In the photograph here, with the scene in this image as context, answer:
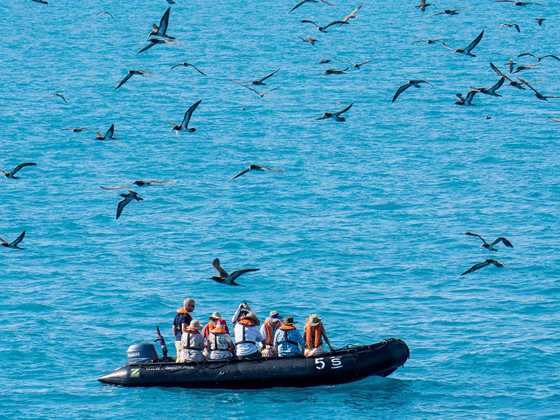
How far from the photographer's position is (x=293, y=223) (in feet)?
259

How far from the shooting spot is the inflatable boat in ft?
164

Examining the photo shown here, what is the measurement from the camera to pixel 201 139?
104m

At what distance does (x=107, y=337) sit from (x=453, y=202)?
3072cm

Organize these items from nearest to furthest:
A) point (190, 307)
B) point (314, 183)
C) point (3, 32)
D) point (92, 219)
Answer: point (190, 307) → point (92, 219) → point (314, 183) → point (3, 32)

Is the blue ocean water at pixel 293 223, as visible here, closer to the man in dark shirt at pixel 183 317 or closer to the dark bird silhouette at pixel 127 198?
the man in dark shirt at pixel 183 317

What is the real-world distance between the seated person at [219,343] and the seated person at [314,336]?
8.69 feet

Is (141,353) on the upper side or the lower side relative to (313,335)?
lower

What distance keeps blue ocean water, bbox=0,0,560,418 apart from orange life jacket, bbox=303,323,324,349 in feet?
7.15

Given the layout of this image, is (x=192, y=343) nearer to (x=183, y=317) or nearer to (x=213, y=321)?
(x=183, y=317)

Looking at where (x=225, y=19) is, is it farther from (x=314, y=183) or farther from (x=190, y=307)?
(x=190, y=307)

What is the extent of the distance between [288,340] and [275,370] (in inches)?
73.4

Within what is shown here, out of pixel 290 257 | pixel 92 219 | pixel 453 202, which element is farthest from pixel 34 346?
pixel 453 202

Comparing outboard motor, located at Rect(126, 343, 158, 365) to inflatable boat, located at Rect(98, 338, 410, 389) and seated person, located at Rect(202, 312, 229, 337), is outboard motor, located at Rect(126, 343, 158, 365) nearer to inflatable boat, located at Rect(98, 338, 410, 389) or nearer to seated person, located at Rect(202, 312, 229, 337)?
inflatable boat, located at Rect(98, 338, 410, 389)

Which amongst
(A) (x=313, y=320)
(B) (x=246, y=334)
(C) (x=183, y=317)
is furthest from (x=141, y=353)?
(A) (x=313, y=320)
